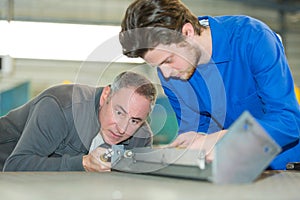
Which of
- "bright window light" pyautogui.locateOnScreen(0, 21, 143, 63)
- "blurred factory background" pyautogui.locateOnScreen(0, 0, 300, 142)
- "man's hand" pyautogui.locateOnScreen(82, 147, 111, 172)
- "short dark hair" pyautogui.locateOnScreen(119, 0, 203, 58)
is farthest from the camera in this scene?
"blurred factory background" pyautogui.locateOnScreen(0, 0, 300, 142)

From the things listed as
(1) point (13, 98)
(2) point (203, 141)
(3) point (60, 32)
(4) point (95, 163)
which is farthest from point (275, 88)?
(1) point (13, 98)

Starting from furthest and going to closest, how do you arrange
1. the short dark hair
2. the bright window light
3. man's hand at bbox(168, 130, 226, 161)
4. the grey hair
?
1. the bright window light
2. the grey hair
3. the short dark hair
4. man's hand at bbox(168, 130, 226, 161)

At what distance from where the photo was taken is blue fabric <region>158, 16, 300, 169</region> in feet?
3.63

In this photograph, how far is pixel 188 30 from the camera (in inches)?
49.8

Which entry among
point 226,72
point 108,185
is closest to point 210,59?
point 226,72

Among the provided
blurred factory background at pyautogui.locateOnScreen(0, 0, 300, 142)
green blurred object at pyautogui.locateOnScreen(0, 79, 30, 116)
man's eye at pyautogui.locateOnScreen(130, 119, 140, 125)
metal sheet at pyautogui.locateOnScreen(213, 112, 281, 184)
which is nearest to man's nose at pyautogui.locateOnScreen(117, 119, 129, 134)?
man's eye at pyautogui.locateOnScreen(130, 119, 140, 125)

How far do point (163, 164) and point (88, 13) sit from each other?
21.0 feet

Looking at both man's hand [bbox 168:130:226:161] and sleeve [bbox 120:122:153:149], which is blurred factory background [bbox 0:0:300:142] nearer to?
sleeve [bbox 120:122:153:149]

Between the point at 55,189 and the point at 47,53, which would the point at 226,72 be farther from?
the point at 47,53

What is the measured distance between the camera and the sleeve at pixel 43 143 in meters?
1.50

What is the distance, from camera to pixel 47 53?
17.8 feet

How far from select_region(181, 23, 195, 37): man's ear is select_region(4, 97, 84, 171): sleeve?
1.75 feet

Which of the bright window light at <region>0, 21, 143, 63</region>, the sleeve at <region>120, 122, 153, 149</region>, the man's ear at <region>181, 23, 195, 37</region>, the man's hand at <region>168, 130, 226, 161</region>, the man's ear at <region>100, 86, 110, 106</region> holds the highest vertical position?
the man's ear at <region>181, 23, 195, 37</region>

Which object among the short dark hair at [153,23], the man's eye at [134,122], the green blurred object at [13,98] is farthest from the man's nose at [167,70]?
the green blurred object at [13,98]
